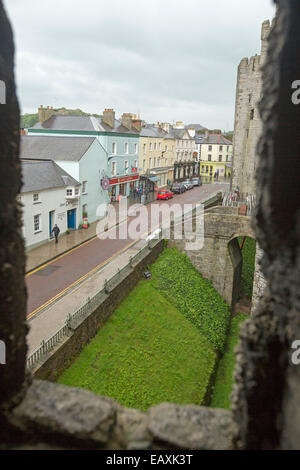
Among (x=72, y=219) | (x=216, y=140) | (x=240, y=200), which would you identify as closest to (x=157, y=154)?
(x=216, y=140)

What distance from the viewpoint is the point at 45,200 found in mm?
21359

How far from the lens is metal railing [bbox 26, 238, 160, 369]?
10.1 metres

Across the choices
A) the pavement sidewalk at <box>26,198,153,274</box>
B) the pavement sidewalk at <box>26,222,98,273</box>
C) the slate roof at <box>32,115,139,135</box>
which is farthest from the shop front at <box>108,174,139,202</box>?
the pavement sidewalk at <box>26,222,98,273</box>

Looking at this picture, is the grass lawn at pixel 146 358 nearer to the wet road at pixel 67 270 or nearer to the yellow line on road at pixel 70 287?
the yellow line on road at pixel 70 287

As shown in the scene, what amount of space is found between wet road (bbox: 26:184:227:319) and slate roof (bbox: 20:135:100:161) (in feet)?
22.1

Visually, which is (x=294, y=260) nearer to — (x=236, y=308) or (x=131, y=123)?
(x=236, y=308)

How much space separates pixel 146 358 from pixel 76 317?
10.6ft

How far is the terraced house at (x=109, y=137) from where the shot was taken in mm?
31250

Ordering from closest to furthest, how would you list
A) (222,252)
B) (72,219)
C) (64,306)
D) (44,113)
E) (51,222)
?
(64,306)
(222,252)
(51,222)
(72,219)
(44,113)

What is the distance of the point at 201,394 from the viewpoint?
498 inches

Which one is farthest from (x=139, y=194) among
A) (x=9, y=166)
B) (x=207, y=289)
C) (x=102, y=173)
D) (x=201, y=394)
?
(x=9, y=166)

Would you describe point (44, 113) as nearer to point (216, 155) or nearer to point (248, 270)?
point (248, 270)

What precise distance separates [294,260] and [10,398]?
301cm

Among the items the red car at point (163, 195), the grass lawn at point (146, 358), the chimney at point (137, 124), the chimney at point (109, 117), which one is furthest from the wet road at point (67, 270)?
the chimney at point (137, 124)
